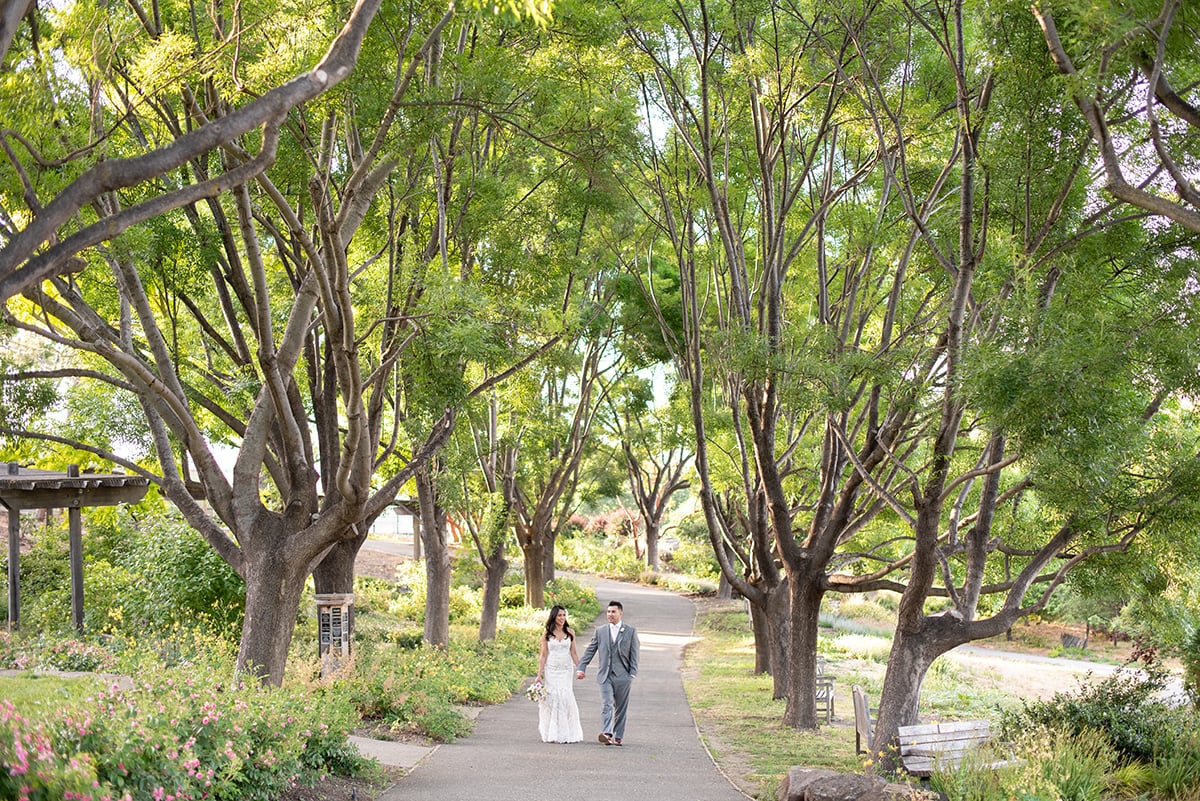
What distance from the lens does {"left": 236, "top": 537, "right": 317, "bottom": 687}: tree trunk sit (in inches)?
424

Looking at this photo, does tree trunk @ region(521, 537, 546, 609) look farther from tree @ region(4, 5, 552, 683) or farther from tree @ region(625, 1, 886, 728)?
tree @ region(4, 5, 552, 683)

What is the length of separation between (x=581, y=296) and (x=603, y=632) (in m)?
5.68

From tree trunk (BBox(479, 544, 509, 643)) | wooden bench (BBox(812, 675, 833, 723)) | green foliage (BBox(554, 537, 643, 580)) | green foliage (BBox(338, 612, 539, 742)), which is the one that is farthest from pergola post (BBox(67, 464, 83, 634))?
green foliage (BBox(554, 537, 643, 580))

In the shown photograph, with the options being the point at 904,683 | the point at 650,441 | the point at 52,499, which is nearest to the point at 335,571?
the point at 52,499

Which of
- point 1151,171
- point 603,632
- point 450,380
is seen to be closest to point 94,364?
point 450,380

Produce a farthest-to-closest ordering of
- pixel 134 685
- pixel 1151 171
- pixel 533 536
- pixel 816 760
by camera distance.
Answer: pixel 533 536
pixel 816 760
pixel 1151 171
pixel 134 685

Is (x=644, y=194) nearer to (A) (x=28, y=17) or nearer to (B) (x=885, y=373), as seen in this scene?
(B) (x=885, y=373)

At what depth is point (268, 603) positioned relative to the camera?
10.8 metres

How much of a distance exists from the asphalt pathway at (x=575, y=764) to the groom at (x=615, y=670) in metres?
0.28

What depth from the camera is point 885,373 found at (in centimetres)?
1041

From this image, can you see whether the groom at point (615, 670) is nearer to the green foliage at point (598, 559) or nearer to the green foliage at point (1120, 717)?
the green foliage at point (1120, 717)

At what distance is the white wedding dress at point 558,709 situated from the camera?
40.5 feet

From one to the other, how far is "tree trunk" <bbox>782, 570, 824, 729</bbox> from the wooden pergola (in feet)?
36.8

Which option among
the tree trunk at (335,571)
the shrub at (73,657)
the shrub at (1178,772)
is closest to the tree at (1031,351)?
the shrub at (1178,772)
